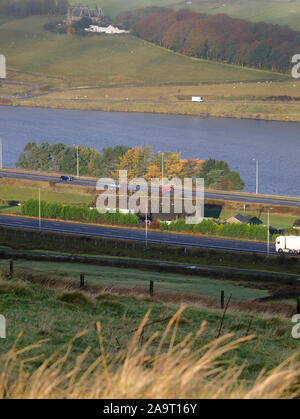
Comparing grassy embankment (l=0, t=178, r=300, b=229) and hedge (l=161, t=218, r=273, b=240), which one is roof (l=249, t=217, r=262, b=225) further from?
hedge (l=161, t=218, r=273, b=240)

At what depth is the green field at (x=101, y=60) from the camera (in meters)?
160

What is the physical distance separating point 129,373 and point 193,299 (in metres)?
10.8

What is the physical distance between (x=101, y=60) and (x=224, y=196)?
371 feet

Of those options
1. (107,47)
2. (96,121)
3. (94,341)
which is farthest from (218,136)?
(94,341)

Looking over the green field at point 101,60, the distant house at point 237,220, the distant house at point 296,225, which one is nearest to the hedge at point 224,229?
the distant house at point 237,220

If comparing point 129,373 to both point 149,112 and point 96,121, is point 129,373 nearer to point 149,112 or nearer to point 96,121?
point 96,121

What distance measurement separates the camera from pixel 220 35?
17688 cm

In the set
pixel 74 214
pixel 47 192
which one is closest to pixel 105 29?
pixel 47 192

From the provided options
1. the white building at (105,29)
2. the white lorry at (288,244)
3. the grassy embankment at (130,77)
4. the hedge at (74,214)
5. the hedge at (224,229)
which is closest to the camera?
the white lorry at (288,244)

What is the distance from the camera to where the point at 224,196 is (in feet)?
218

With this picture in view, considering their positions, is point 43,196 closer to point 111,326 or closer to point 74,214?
point 74,214

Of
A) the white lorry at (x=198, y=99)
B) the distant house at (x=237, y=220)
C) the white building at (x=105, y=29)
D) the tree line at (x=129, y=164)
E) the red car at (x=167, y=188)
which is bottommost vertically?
the distant house at (x=237, y=220)

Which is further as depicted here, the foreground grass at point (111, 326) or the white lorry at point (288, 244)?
the white lorry at point (288, 244)

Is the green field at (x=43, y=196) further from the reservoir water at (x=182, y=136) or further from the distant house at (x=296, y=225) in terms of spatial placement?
the distant house at (x=296, y=225)
